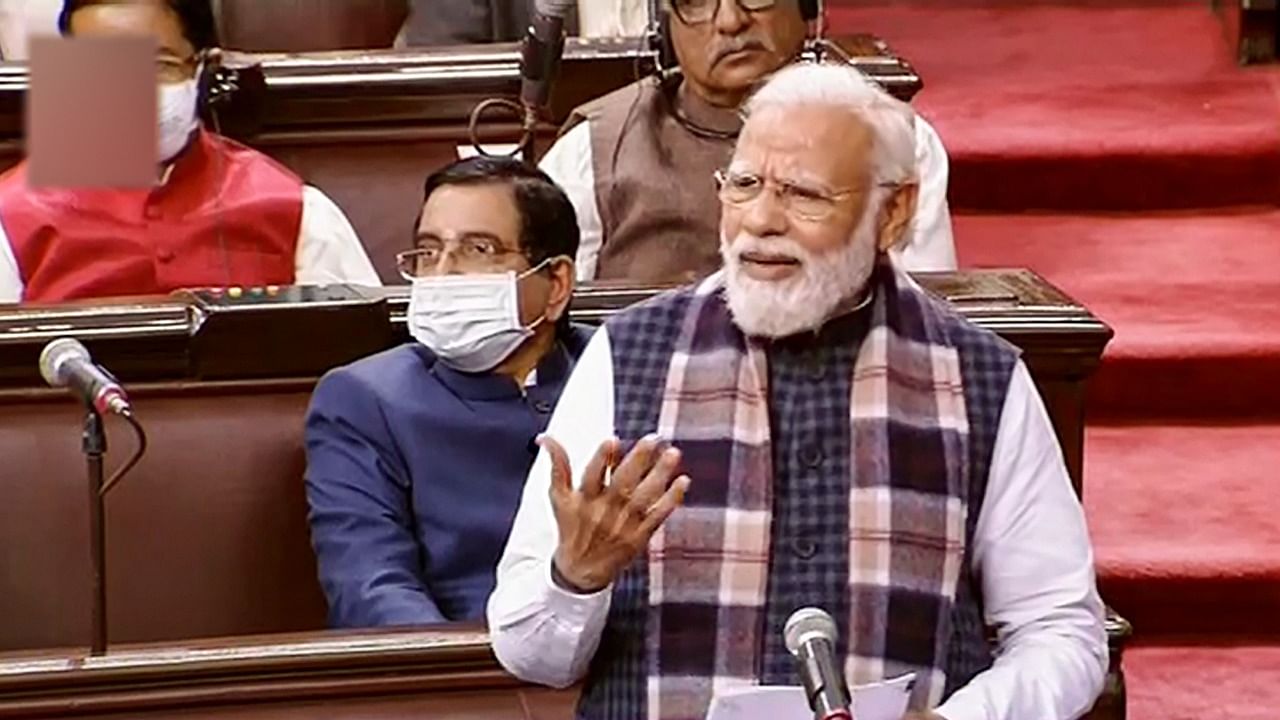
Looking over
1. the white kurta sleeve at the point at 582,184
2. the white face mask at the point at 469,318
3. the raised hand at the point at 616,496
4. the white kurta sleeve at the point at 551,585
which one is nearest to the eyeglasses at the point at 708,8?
the white kurta sleeve at the point at 582,184

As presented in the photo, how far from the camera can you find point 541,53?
130 inches

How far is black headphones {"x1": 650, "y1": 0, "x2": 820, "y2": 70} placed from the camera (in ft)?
10.2

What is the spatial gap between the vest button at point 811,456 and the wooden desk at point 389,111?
1.65 meters

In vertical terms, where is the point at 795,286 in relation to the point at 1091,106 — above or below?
above

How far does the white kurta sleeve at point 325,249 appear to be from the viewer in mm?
3193

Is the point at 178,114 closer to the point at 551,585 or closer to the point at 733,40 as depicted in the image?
the point at 733,40

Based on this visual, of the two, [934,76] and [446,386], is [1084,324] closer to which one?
[446,386]

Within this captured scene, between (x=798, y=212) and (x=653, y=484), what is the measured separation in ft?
1.08

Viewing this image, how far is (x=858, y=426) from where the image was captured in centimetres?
192

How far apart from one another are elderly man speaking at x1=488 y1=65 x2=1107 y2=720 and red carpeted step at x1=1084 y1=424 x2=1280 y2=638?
132cm

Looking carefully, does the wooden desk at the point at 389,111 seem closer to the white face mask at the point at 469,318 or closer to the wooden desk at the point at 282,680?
the white face mask at the point at 469,318

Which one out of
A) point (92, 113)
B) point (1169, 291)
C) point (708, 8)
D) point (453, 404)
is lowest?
point (1169, 291)

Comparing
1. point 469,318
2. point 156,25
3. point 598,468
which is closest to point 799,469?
point 598,468

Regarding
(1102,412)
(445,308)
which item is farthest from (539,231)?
(1102,412)
